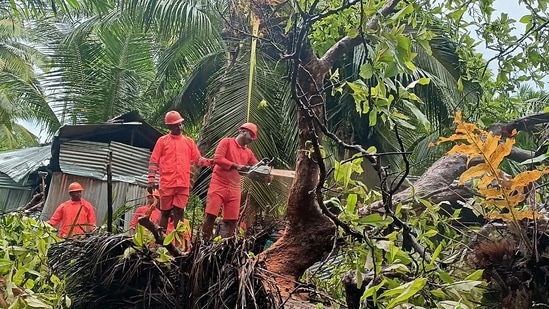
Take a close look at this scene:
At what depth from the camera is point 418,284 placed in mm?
1389

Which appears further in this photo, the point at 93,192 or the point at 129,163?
the point at 129,163

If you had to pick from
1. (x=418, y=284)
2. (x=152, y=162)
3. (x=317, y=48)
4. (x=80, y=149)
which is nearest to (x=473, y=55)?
(x=317, y=48)

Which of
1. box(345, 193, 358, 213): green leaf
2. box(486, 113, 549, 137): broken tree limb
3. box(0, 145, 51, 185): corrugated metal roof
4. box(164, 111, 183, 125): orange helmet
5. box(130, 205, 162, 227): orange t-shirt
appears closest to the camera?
box(345, 193, 358, 213): green leaf

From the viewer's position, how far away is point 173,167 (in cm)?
610

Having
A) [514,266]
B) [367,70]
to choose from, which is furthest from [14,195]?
[514,266]

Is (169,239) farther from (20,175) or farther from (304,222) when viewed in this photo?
(20,175)

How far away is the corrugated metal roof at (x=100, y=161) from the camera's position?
9.30 metres

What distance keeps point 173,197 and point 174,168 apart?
0.99ft

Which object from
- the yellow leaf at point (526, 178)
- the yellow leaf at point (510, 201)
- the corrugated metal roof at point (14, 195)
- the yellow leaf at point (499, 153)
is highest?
the yellow leaf at point (499, 153)

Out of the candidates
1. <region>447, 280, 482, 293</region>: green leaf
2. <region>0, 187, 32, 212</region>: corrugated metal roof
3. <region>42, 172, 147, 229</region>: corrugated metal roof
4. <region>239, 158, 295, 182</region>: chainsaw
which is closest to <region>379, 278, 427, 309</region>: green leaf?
<region>447, 280, 482, 293</region>: green leaf

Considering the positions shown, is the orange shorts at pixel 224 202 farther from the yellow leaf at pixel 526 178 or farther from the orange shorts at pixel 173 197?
the yellow leaf at pixel 526 178

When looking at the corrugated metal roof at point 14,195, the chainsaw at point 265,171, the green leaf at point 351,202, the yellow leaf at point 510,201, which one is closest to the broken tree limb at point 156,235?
the green leaf at point 351,202

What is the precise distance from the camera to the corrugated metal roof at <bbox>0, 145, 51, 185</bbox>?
10438 millimetres

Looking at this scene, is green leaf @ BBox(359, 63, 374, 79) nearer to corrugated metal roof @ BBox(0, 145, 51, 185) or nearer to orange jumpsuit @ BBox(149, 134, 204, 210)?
orange jumpsuit @ BBox(149, 134, 204, 210)
